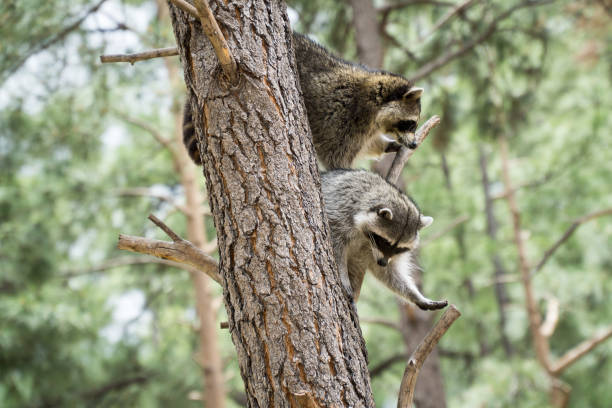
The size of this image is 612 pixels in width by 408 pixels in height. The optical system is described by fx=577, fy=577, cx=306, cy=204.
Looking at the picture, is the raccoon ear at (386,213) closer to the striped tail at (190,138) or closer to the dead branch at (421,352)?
the dead branch at (421,352)

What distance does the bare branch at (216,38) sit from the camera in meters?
1.69

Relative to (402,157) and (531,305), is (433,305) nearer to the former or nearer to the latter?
(402,157)

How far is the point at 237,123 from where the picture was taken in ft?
5.96

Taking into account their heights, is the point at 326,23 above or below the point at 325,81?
above

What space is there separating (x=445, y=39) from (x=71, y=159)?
14.9 feet

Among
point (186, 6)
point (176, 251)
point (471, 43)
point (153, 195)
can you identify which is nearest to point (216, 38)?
point (186, 6)

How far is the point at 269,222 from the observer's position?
5.73 ft

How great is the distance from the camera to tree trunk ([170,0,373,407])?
5.46ft

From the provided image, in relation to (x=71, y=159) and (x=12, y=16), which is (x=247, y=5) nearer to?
(x=12, y=16)

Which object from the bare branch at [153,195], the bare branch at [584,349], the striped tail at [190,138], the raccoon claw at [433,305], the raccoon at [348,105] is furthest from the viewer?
the bare branch at [153,195]

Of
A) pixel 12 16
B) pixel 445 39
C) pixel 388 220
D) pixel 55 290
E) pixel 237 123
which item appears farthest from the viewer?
pixel 55 290

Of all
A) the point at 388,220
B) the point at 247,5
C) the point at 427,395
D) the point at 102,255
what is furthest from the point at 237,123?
the point at 102,255

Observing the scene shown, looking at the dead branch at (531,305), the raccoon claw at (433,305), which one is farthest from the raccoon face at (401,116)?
the dead branch at (531,305)

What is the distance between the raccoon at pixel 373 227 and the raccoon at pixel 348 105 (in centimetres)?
40
